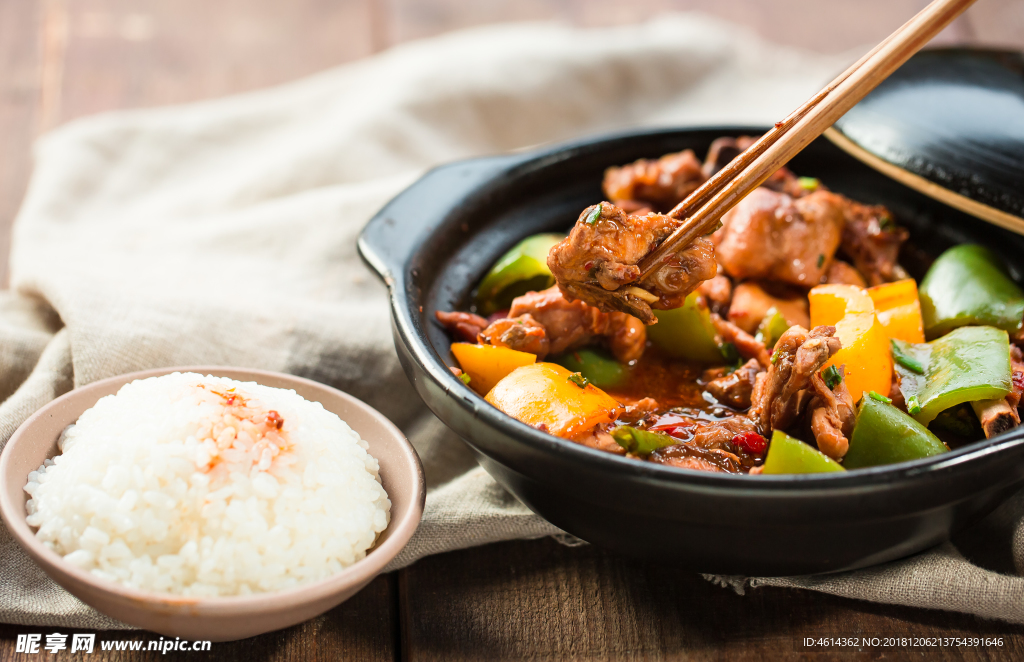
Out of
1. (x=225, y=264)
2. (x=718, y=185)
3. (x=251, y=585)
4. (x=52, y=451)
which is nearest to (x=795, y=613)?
(x=718, y=185)

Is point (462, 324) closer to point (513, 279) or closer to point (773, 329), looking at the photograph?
point (513, 279)

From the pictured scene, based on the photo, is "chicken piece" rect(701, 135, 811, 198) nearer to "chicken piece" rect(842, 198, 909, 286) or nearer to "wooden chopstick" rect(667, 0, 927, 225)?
"chicken piece" rect(842, 198, 909, 286)

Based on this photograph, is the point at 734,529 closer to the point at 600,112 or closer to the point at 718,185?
the point at 718,185

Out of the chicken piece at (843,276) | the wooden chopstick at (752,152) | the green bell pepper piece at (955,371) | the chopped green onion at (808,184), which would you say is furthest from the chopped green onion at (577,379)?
the chopped green onion at (808,184)

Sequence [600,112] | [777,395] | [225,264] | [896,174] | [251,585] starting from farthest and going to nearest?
[600,112], [225,264], [896,174], [777,395], [251,585]

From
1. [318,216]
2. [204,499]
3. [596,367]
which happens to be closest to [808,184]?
[596,367]

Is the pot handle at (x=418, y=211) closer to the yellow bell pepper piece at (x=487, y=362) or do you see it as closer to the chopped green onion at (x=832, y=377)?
the yellow bell pepper piece at (x=487, y=362)
